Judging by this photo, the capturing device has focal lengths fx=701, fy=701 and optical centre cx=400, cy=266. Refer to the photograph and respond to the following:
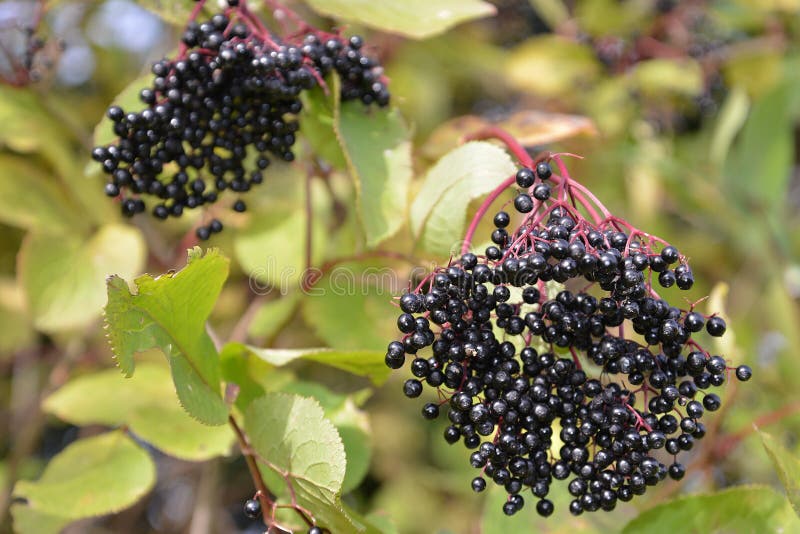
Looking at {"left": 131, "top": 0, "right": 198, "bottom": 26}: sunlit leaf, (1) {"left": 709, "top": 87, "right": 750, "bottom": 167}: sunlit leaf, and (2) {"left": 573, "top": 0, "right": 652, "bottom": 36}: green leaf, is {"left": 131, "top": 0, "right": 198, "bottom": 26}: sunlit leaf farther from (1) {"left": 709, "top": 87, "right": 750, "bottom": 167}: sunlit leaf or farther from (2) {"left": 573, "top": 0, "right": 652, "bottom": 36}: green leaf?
(1) {"left": 709, "top": 87, "right": 750, "bottom": 167}: sunlit leaf

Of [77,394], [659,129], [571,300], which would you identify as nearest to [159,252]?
[77,394]

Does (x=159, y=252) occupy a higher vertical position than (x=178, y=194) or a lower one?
lower

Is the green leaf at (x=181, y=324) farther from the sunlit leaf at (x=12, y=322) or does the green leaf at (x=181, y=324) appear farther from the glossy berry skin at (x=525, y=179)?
the sunlit leaf at (x=12, y=322)

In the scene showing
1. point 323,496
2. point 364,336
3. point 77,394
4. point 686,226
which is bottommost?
point 686,226

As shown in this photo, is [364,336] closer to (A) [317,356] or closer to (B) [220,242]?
(A) [317,356]

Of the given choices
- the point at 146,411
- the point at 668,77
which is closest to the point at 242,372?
the point at 146,411

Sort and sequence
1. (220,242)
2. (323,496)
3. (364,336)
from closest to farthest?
1. (323,496)
2. (364,336)
3. (220,242)

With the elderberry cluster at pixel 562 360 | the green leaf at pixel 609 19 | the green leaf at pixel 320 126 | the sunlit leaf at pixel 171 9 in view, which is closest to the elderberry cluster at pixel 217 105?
the green leaf at pixel 320 126
